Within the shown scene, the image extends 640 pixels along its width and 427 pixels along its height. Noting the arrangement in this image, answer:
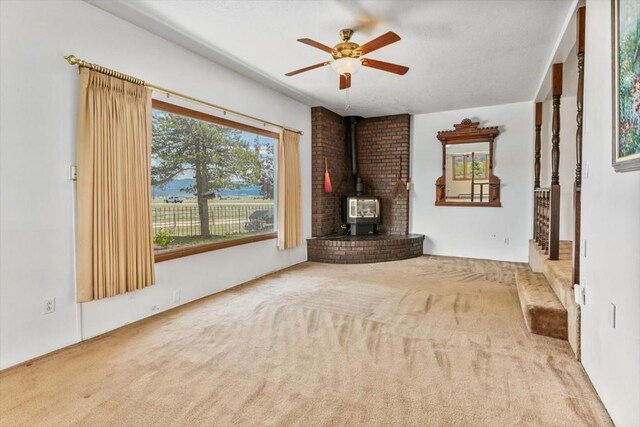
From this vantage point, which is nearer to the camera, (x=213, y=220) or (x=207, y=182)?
(x=207, y=182)

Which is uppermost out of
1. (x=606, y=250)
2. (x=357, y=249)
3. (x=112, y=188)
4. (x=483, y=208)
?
(x=112, y=188)

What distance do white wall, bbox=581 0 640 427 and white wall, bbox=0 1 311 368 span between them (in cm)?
349

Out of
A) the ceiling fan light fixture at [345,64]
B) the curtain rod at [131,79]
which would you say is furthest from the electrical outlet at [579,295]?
the curtain rod at [131,79]

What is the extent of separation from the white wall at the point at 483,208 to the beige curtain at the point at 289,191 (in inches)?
99.6

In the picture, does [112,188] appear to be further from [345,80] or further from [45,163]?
[345,80]

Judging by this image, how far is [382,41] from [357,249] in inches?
144

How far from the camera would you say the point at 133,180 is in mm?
3145

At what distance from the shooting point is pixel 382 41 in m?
2.90

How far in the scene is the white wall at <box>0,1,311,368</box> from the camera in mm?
2389

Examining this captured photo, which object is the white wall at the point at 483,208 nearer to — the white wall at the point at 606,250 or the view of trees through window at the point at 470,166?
the view of trees through window at the point at 470,166

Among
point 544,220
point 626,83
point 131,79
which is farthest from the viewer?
point 544,220

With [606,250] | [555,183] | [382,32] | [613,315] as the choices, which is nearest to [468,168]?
[555,183]

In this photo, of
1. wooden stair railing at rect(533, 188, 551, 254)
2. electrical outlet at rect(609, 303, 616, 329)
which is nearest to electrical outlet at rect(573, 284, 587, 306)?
electrical outlet at rect(609, 303, 616, 329)

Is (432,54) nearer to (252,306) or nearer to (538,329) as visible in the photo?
(538,329)
